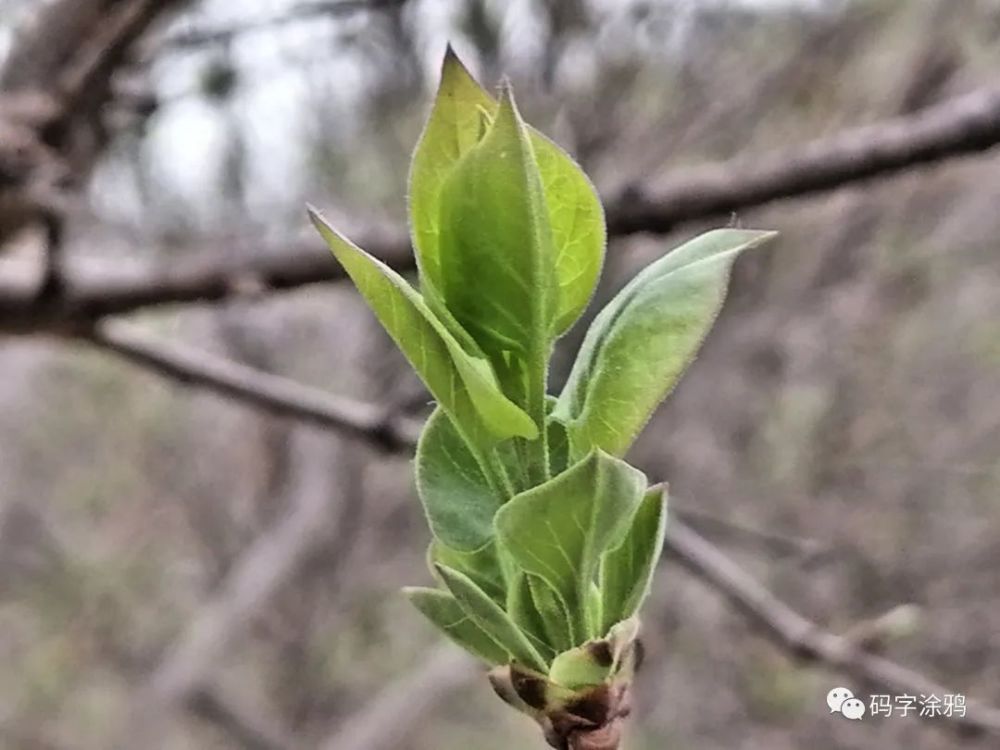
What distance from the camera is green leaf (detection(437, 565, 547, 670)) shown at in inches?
7.9

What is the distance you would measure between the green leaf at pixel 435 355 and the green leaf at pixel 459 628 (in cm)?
3

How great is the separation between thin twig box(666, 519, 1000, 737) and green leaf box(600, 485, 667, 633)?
60cm

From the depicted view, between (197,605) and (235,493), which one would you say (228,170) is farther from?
(197,605)

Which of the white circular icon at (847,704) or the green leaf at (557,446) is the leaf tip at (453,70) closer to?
the green leaf at (557,446)

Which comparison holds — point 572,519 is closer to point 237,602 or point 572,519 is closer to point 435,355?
point 435,355

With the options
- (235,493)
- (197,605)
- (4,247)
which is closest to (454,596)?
(4,247)

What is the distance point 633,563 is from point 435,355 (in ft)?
0.19

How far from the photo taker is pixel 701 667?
2.42 metres

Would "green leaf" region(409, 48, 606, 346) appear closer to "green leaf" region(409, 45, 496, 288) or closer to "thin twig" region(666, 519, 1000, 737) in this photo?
"green leaf" region(409, 45, 496, 288)

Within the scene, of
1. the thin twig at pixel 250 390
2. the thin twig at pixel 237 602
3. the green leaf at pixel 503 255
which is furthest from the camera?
the thin twig at pixel 237 602

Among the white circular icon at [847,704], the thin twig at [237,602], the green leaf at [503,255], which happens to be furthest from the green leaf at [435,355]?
the thin twig at [237,602]

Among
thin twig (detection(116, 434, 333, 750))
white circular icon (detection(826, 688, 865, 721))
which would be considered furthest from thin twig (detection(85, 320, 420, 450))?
thin twig (detection(116, 434, 333, 750))

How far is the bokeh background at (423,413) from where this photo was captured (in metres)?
1.85

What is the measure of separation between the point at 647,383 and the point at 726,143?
6.21ft
